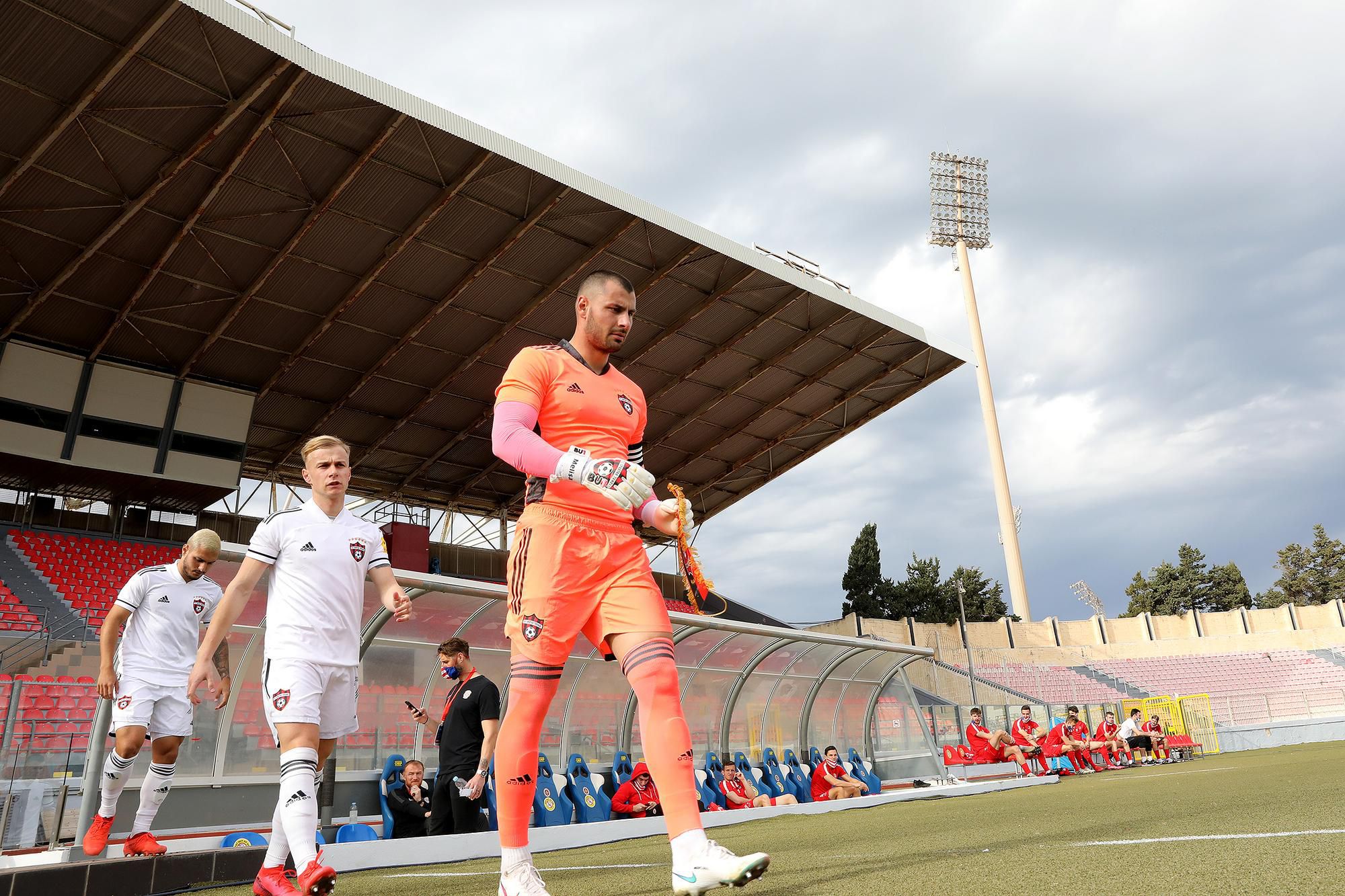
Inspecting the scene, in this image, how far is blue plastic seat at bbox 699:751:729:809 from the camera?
12234mm

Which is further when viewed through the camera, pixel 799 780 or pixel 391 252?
pixel 391 252

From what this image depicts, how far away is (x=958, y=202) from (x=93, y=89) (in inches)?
2314

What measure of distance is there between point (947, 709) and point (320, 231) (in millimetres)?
17316

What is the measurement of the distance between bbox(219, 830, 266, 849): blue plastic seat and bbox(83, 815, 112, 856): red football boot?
1.69 m

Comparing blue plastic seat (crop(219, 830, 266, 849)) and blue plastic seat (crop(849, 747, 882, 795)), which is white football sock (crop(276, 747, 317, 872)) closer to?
blue plastic seat (crop(219, 830, 266, 849))

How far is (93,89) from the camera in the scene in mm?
15867

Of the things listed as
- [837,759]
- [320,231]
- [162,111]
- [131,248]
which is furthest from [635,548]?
[131,248]

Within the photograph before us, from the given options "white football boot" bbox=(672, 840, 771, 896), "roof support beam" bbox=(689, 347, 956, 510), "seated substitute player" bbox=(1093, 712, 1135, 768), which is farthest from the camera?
"roof support beam" bbox=(689, 347, 956, 510)

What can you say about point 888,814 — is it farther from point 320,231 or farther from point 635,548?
point 320,231

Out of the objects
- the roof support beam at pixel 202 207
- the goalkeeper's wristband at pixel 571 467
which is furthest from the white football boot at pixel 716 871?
the roof support beam at pixel 202 207

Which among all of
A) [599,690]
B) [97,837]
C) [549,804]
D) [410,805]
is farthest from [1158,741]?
[97,837]

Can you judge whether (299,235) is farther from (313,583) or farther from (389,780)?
(313,583)

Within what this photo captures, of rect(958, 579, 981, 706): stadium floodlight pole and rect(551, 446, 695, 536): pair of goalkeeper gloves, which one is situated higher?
rect(958, 579, 981, 706): stadium floodlight pole

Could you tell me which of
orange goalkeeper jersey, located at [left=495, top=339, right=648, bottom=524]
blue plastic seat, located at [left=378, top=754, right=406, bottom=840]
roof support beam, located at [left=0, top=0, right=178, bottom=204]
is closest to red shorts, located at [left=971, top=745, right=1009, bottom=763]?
blue plastic seat, located at [left=378, top=754, right=406, bottom=840]
